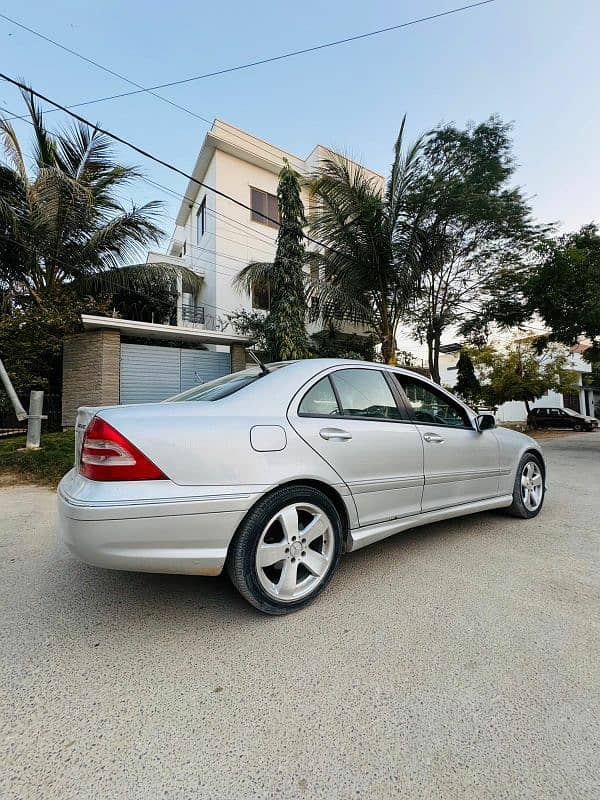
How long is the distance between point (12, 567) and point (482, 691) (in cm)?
312

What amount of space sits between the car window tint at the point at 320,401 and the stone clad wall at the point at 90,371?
326 inches

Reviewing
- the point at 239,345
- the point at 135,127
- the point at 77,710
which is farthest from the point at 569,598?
the point at 239,345

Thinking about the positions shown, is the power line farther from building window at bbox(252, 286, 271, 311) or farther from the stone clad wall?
building window at bbox(252, 286, 271, 311)

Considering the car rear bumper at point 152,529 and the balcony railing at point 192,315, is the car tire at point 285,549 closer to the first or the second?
the car rear bumper at point 152,529

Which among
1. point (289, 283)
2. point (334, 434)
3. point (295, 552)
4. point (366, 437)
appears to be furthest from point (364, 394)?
point (289, 283)

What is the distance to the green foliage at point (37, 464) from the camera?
5.70 metres

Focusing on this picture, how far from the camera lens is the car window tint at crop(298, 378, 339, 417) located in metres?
2.35

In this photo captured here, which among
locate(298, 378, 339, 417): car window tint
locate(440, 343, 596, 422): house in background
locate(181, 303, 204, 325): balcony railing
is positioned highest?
locate(181, 303, 204, 325): balcony railing

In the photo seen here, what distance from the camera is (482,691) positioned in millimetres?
1547

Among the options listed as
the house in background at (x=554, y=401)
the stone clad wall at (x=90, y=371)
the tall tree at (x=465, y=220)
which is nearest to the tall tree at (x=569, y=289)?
the tall tree at (x=465, y=220)

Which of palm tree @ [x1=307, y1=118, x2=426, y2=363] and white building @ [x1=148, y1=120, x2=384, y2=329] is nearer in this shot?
palm tree @ [x1=307, y1=118, x2=426, y2=363]

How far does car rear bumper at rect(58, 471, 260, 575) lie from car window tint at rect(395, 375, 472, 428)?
1.65 m

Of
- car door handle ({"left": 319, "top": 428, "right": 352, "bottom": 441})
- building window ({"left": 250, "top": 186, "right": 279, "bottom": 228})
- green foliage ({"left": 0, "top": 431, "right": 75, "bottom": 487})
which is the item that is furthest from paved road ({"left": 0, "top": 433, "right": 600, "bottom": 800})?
building window ({"left": 250, "top": 186, "right": 279, "bottom": 228})

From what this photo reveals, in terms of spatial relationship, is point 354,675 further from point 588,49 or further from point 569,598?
point 588,49
